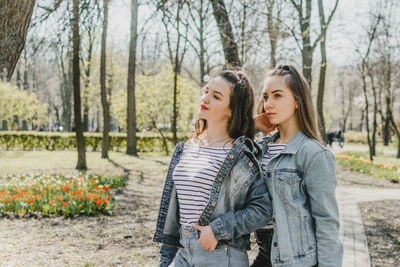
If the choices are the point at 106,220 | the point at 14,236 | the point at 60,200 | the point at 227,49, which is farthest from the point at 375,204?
the point at 14,236

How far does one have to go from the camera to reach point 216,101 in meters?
2.10

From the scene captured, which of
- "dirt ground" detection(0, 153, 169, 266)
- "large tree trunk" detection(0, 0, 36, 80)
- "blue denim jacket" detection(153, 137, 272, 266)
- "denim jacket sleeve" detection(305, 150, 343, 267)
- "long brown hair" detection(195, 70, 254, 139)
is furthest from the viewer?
→ "dirt ground" detection(0, 153, 169, 266)

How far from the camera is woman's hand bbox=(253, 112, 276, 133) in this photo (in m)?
2.26

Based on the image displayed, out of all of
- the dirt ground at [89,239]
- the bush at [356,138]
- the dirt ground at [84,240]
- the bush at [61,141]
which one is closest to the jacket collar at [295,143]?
the dirt ground at [89,239]

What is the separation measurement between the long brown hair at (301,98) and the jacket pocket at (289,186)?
0.87ft

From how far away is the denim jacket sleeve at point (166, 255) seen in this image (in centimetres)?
208

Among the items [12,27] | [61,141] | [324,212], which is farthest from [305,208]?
[61,141]

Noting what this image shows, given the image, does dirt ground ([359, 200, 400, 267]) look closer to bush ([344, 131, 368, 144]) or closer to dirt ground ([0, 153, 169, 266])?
dirt ground ([0, 153, 169, 266])

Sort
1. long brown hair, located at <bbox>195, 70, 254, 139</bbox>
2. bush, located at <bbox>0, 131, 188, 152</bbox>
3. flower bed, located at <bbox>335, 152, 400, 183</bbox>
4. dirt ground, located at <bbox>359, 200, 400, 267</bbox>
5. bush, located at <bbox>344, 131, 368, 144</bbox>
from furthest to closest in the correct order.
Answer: bush, located at <bbox>344, 131, 368, 144</bbox> → bush, located at <bbox>0, 131, 188, 152</bbox> → flower bed, located at <bbox>335, 152, 400, 183</bbox> → dirt ground, located at <bbox>359, 200, 400, 267</bbox> → long brown hair, located at <bbox>195, 70, 254, 139</bbox>

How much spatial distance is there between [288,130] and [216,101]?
0.41 metres

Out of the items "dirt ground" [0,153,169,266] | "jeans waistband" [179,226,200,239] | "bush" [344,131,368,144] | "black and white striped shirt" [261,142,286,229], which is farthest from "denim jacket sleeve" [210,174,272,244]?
"bush" [344,131,368,144]

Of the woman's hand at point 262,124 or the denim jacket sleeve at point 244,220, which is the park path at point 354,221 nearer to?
the woman's hand at point 262,124

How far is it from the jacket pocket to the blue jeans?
36cm

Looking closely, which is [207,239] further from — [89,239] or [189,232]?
[89,239]
